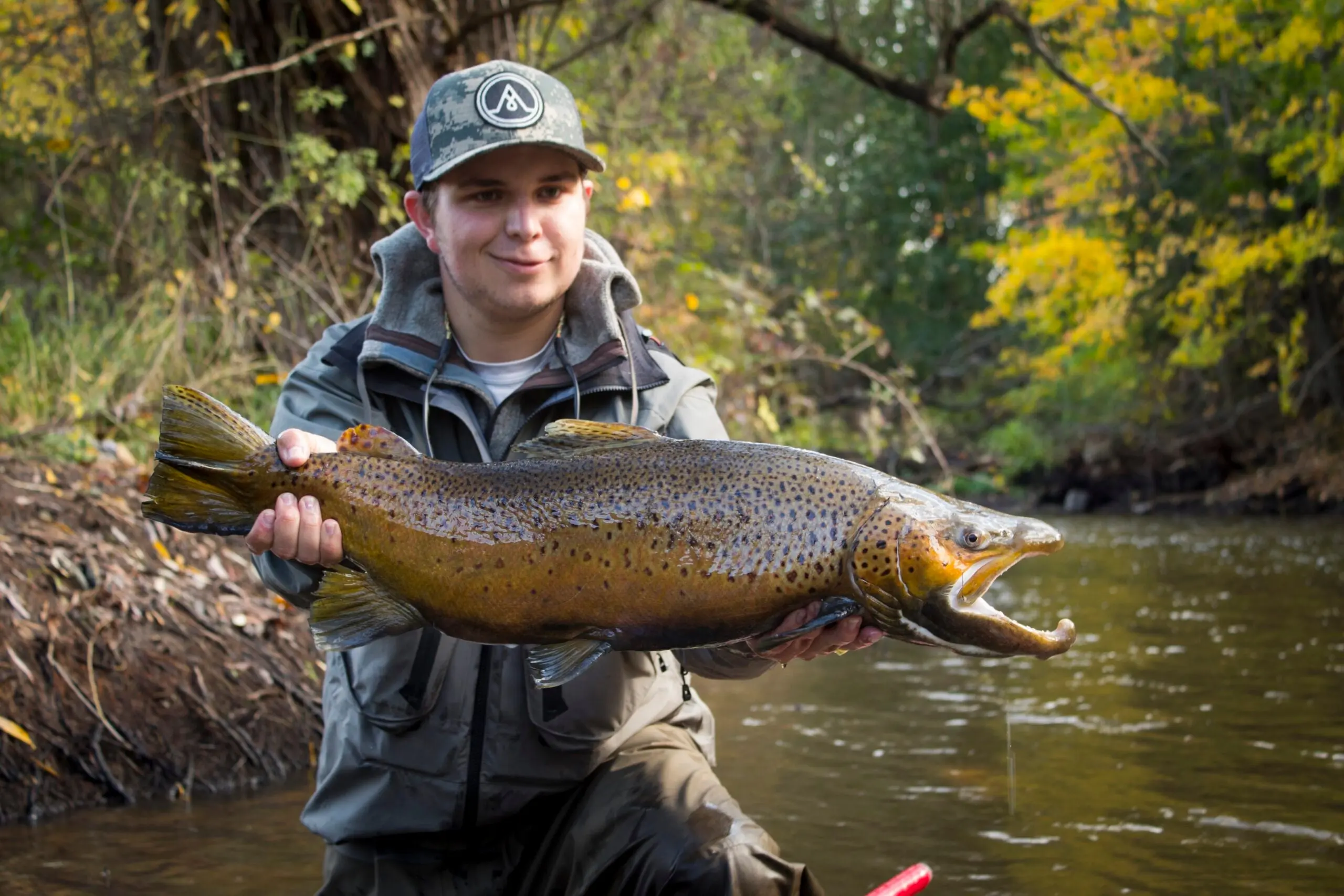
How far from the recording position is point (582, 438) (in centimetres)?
290

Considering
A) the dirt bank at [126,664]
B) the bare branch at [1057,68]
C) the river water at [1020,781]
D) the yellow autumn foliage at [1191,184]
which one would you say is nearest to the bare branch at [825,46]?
the bare branch at [1057,68]

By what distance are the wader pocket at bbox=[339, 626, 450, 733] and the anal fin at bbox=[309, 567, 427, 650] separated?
397 mm

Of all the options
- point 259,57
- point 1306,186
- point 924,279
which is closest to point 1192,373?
point 1306,186

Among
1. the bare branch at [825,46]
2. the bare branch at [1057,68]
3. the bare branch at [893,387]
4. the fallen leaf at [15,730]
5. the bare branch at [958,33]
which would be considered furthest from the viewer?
the bare branch at [825,46]

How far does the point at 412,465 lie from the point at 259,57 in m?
6.33

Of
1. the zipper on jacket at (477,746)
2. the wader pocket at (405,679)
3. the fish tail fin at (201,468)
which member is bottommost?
the zipper on jacket at (477,746)

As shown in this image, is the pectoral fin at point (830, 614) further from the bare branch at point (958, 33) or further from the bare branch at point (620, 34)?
the bare branch at point (958, 33)

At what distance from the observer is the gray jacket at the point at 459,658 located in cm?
330

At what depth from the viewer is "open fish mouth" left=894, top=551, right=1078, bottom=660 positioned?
8.52 feet

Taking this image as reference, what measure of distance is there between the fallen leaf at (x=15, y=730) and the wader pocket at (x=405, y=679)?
2.07 m

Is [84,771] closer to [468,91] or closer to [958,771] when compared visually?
[468,91]

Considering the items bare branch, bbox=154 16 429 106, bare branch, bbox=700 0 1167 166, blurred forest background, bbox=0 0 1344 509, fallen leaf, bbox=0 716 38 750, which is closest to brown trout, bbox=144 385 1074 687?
fallen leaf, bbox=0 716 38 750

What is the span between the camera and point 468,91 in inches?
135

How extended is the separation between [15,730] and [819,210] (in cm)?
2738
